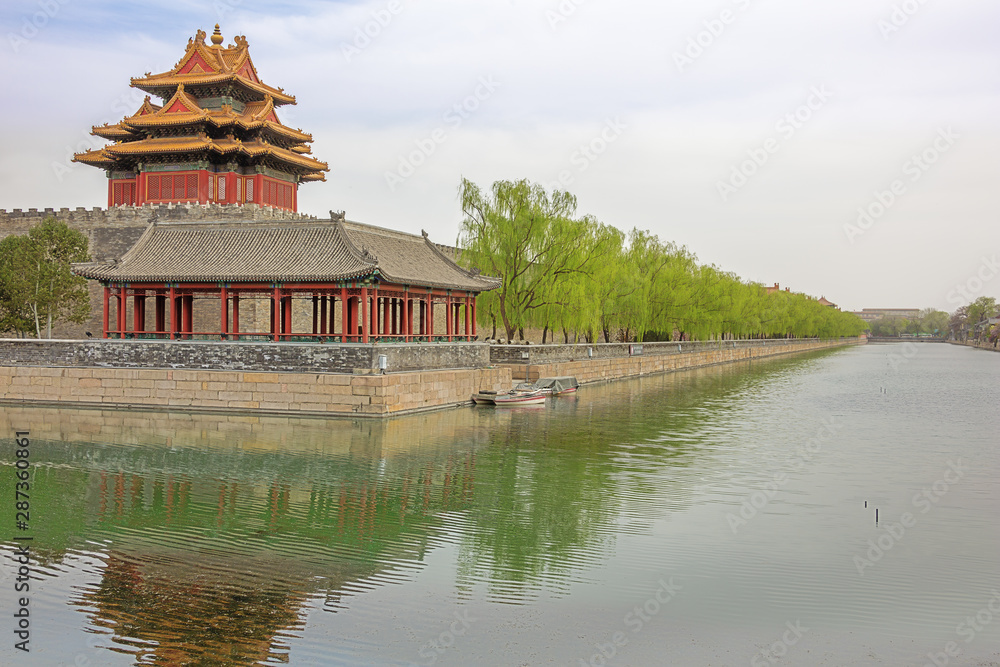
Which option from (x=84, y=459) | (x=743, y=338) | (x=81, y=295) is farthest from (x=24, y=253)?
(x=743, y=338)

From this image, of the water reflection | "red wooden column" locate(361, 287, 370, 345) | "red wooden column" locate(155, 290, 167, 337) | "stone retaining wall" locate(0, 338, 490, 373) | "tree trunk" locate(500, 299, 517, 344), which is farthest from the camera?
"tree trunk" locate(500, 299, 517, 344)

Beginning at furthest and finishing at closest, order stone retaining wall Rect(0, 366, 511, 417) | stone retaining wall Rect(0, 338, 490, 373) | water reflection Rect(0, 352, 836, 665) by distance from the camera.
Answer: stone retaining wall Rect(0, 338, 490, 373)
stone retaining wall Rect(0, 366, 511, 417)
water reflection Rect(0, 352, 836, 665)

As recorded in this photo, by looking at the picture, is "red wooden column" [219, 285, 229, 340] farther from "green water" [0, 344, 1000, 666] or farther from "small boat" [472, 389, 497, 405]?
"small boat" [472, 389, 497, 405]

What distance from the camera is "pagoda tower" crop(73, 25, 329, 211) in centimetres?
3362

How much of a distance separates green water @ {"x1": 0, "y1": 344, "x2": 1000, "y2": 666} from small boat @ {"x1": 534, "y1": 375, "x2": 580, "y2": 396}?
753 centimetres

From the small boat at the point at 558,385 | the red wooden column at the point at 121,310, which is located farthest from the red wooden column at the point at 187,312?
the small boat at the point at 558,385

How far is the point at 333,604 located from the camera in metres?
7.66

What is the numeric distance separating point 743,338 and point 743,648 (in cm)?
6838

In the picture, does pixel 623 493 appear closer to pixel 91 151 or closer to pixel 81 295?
pixel 81 295

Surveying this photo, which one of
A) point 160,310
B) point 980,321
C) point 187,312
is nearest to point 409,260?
point 187,312

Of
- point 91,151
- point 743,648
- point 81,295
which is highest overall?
point 91,151

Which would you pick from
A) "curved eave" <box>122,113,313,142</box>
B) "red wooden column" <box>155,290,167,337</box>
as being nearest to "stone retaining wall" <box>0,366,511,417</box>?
"red wooden column" <box>155,290,167,337</box>

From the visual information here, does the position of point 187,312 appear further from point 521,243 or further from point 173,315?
point 521,243

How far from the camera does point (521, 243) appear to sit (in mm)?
31094
